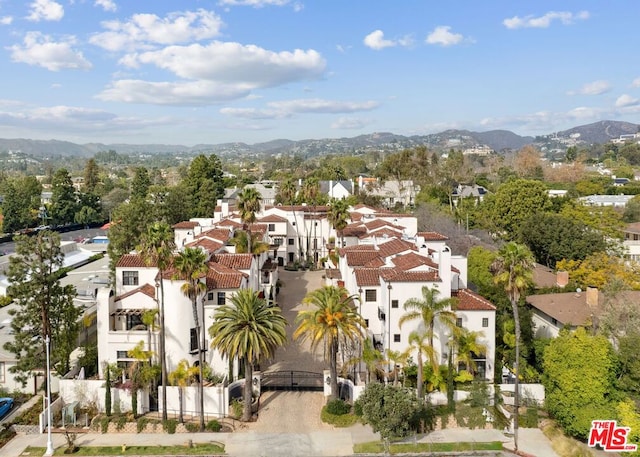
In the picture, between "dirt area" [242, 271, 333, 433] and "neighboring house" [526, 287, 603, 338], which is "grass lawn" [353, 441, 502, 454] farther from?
"neighboring house" [526, 287, 603, 338]

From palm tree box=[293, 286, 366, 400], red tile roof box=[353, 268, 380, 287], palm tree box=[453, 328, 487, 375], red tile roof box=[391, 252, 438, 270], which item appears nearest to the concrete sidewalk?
palm tree box=[293, 286, 366, 400]

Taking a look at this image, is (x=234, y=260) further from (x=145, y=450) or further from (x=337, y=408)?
(x=145, y=450)

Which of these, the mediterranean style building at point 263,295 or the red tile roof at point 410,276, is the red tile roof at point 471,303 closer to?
the mediterranean style building at point 263,295

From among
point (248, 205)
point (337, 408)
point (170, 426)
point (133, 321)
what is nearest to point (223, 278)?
point (133, 321)

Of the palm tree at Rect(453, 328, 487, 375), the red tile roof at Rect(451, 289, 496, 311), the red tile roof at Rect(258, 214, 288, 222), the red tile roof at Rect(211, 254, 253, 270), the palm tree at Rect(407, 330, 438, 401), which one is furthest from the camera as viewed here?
the red tile roof at Rect(258, 214, 288, 222)

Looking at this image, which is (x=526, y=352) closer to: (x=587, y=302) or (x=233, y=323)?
(x=587, y=302)
